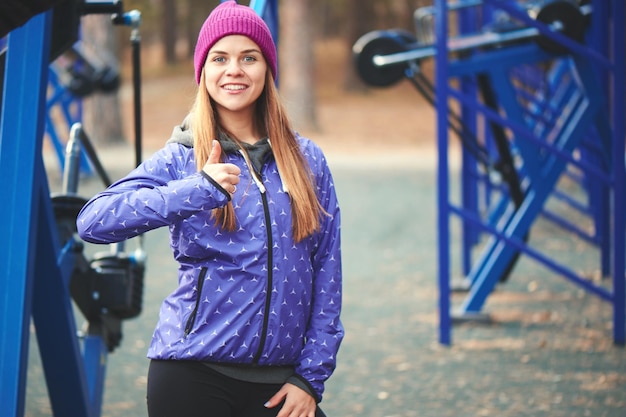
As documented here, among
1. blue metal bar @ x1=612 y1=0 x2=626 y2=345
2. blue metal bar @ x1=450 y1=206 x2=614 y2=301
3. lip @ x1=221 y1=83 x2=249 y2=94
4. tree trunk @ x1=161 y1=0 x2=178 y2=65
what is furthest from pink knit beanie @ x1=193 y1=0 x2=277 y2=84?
tree trunk @ x1=161 y1=0 x2=178 y2=65

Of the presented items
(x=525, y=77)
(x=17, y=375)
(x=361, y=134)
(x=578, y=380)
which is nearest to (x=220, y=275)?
(x=17, y=375)

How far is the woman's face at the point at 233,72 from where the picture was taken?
2469 mm

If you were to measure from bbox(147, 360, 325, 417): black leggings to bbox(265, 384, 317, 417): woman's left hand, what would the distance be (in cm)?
3

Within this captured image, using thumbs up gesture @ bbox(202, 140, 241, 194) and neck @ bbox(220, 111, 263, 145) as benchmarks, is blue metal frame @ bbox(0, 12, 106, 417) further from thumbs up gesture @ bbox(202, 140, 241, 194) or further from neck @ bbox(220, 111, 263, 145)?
thumbs up gesture @ bbox(202, 140, 241, 194)

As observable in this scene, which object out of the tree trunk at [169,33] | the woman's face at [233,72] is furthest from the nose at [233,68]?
the tree trunk at [169,33]

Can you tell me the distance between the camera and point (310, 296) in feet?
8.10

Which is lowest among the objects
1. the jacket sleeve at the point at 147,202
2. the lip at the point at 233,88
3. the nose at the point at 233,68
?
the jacket sleeve at the point at 147,202

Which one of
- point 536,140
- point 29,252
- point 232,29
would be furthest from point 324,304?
point 536,140

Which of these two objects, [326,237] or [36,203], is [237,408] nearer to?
[326,237]

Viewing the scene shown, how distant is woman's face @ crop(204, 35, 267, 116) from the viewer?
247 cm

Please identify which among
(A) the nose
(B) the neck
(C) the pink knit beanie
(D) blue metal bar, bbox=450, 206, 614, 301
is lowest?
(D) blue metal bar, bbox=450, 206, 614, 301

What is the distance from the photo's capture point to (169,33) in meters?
37.1

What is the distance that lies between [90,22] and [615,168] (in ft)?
51.7

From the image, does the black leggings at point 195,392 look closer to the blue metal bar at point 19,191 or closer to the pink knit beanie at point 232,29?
the blue metal bar at point 19,191
